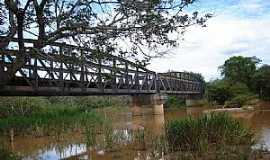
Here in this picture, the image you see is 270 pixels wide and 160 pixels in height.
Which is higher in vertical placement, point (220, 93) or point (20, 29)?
point (20, 29)

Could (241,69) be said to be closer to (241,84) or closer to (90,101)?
(241,84)

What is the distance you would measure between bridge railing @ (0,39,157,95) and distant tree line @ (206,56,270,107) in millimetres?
12225

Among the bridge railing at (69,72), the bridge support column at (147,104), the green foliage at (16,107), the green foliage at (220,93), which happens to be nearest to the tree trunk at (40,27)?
the bridge railing at (69,72)

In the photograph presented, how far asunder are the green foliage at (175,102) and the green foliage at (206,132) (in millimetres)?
54717

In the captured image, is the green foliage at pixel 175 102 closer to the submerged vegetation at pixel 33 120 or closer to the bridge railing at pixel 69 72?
the bridge railing at pixel 69 72

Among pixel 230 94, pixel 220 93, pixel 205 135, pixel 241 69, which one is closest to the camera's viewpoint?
pixel 205 135

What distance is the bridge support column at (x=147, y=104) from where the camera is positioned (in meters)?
47.9

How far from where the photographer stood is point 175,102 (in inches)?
2763

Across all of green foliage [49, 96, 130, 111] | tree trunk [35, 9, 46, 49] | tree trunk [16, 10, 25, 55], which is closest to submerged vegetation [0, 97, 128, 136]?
→ tree trunk [16, 10, 25, 55]

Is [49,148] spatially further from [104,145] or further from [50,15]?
[50,15]

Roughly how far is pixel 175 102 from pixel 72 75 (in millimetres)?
49571

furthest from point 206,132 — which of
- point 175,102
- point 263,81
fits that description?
point 175,102

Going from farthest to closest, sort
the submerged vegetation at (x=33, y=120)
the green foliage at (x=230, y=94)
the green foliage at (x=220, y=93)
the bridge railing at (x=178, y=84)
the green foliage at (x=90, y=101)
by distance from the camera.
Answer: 1. the green foliage at (x=220, y=93)
2. the green foliage at (x=90, y=101)
3. the bridge railing at (x=178, y=84)
4. the green foliage at (x=230, y=94)
5. the submerged vegetation at (x=33, y=120)

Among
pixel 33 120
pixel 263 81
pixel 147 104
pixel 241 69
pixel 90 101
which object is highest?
pixel 241 69
